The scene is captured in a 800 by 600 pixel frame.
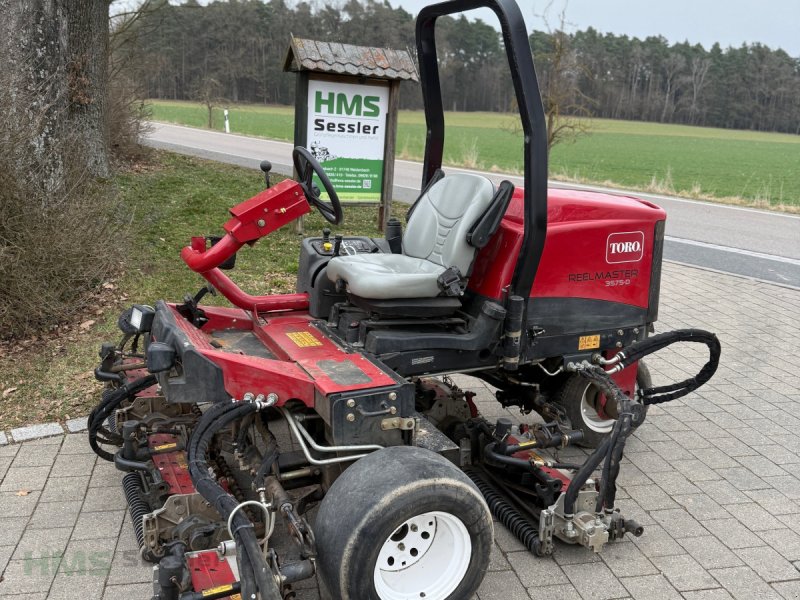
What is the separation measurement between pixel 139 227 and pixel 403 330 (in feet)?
17.6

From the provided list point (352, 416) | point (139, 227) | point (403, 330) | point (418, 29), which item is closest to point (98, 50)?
point (139, 227)

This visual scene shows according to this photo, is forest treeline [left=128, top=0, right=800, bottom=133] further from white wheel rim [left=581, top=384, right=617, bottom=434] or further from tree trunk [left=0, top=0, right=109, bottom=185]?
white wheel rim [left=581, top=384, right=617, bottom=434]

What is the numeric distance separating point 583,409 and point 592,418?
0.14 metres

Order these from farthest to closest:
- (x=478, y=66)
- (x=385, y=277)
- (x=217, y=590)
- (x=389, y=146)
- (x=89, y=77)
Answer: (x=478, y=66)
(x=389, y=146)
(x=89, y=77)
(x=385, y=277)
(x=217, y=590)

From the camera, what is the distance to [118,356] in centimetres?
407

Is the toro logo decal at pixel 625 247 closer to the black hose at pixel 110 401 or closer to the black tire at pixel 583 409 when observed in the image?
the black tire at pixel 583 409

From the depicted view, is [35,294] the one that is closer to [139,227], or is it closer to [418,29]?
[139,227]

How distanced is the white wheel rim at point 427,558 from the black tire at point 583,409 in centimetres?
154

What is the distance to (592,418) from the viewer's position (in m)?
4.42

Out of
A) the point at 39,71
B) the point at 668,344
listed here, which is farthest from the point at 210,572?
the point at 39,71

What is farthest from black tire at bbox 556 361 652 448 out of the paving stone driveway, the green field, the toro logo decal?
the green field

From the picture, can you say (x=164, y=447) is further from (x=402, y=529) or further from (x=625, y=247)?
(x=625, y=247)

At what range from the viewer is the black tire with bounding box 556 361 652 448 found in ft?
13.9

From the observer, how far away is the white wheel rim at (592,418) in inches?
170
